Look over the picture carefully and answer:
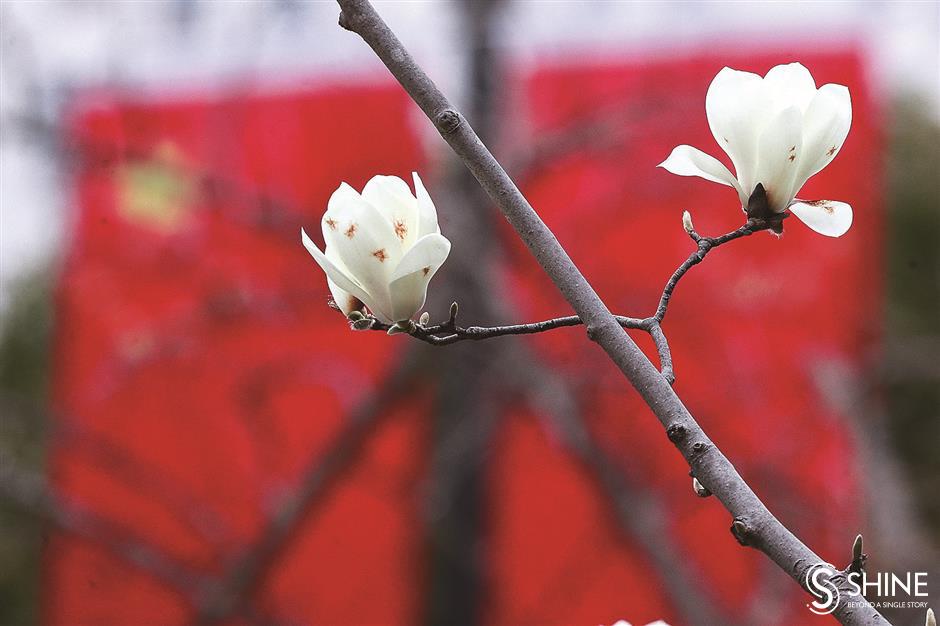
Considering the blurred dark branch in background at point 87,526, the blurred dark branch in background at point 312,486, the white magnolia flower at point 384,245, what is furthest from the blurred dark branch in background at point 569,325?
the blurred dark branch in background at point 87,526

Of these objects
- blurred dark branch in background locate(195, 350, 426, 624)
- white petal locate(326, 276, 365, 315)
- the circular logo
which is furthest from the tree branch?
blurred dark branch in background locate(195, 350, 426, 624)

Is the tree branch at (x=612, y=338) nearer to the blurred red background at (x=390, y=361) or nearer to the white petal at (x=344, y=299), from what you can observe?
the white petal at (x=344, y=299)

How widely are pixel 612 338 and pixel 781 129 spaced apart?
14 centimetres

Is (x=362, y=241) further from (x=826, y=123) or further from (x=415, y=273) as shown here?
(x=826, y=123)

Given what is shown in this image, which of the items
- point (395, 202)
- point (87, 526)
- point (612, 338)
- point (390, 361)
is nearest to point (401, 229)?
point (395, 202)

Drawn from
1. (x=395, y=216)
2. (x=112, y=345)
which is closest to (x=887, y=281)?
(x=112, y=345)

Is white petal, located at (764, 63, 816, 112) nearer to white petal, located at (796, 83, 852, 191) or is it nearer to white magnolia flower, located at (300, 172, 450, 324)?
white petal, located at (796, 83, 852, 191)

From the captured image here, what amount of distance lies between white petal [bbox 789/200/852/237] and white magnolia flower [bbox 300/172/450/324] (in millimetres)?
163

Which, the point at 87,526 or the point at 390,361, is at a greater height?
the point at 390,361

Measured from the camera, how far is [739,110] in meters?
0.43

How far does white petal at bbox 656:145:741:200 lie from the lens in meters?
0.42

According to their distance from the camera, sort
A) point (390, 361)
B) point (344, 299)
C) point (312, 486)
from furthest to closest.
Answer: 1. point (390, 361)
2. point (312, 486)
3. point (344, 299)

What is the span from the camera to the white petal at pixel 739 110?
42cm

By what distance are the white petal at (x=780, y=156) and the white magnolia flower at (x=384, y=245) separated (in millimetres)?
150
